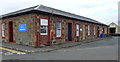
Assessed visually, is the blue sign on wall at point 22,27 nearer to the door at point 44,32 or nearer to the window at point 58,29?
the door at point 44,32

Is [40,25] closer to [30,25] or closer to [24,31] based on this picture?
[30,25]

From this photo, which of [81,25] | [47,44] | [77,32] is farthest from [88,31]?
[47,44]

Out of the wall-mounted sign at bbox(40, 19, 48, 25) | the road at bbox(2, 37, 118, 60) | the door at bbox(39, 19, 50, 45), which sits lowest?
the road at bbox(2, 37, 118, 60)

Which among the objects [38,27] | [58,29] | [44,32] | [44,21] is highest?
[44,21]

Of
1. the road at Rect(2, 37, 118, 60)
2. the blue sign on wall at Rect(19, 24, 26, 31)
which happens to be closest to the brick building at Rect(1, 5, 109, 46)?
the blue sign on wall at Rect(19, 24, 26, 31)

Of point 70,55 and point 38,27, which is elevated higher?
point 38,27

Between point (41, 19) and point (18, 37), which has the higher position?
point (41, 19)

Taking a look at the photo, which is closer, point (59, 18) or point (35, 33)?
point (35, 33)

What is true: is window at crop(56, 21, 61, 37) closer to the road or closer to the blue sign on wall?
the blue sign on wall

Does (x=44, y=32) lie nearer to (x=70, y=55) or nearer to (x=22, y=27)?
(x=22, y=27)

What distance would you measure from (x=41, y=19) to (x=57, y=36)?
3228 mm

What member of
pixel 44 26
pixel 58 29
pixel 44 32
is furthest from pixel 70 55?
pixel 58 29

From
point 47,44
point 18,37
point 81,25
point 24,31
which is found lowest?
point 47,44

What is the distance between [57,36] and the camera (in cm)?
1205
